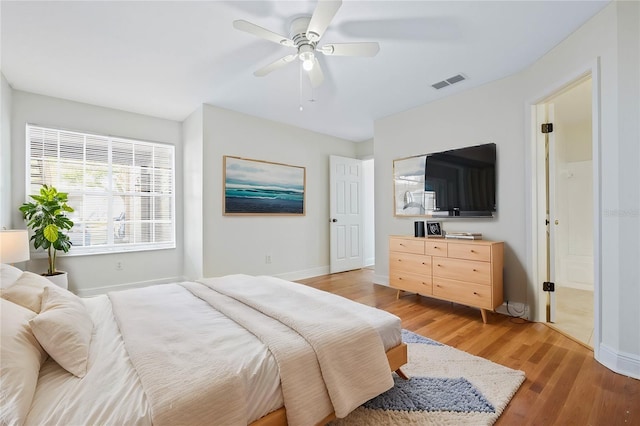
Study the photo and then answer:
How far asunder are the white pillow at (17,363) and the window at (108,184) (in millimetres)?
3109

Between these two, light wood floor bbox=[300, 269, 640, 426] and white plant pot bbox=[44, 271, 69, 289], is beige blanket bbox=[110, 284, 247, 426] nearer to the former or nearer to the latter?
Result: light wood floor bbox=[300, 269, 640, 426]

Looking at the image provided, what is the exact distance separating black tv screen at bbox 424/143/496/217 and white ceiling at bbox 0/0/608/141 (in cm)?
80

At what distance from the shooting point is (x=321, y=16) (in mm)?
1818

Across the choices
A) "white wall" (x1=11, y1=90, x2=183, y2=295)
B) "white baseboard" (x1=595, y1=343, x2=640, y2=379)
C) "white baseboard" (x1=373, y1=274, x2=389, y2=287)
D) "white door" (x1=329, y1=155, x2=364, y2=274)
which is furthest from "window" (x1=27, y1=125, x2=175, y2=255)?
"white baseboard" (x1=595, y1=343, x2=640, y2=379)

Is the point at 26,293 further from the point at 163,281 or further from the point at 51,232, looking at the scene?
the point at 163,281

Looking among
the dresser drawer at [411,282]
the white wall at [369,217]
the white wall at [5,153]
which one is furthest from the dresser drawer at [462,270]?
the white wall at [5,153]

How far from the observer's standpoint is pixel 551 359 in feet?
6.94

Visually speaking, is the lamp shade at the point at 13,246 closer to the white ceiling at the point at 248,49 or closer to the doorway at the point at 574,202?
the white ceiling at the point at 248,49

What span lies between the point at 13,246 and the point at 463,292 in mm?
4015

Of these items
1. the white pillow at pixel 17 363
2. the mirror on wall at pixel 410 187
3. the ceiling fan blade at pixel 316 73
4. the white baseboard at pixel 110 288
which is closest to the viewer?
the white pillow at pixel 17 363

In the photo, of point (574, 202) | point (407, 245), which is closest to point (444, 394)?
point (407, 245)

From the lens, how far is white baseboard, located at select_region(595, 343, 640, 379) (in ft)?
6.15

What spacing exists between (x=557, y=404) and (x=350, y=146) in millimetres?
4868

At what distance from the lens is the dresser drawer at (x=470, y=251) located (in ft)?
9.25
